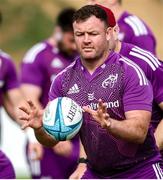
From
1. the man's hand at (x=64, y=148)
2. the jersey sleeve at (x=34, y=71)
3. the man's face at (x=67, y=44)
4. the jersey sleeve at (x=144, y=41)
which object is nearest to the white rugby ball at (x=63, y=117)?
the jersey sleeve at (x=144, y=41)

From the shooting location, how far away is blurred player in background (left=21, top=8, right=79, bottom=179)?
44.1 feet

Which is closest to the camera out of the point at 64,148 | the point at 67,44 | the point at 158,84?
the point at 158,84

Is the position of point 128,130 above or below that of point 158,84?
below

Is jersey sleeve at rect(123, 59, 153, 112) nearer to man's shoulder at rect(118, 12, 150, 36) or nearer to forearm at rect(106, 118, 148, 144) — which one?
forearm at rect(106, 118, 148, 144)

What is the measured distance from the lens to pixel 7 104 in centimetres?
1267

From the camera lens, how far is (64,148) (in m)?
12.9

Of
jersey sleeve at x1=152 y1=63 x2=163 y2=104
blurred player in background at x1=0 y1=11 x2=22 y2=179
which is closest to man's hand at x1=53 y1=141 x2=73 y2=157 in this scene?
blurred player in background at x1=0 y1=11 x2=22 y2=179

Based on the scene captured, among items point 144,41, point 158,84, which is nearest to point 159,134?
point 158,84

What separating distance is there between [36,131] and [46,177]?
16.1 feet

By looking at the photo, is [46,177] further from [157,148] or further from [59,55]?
[157,148]

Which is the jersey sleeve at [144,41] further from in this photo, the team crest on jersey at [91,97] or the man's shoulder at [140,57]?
the team crest on jersey at [91,97]

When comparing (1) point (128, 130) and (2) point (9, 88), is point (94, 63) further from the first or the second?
(2) point (9, 88)

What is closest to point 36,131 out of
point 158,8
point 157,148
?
point 157,148

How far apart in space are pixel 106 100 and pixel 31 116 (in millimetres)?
677
